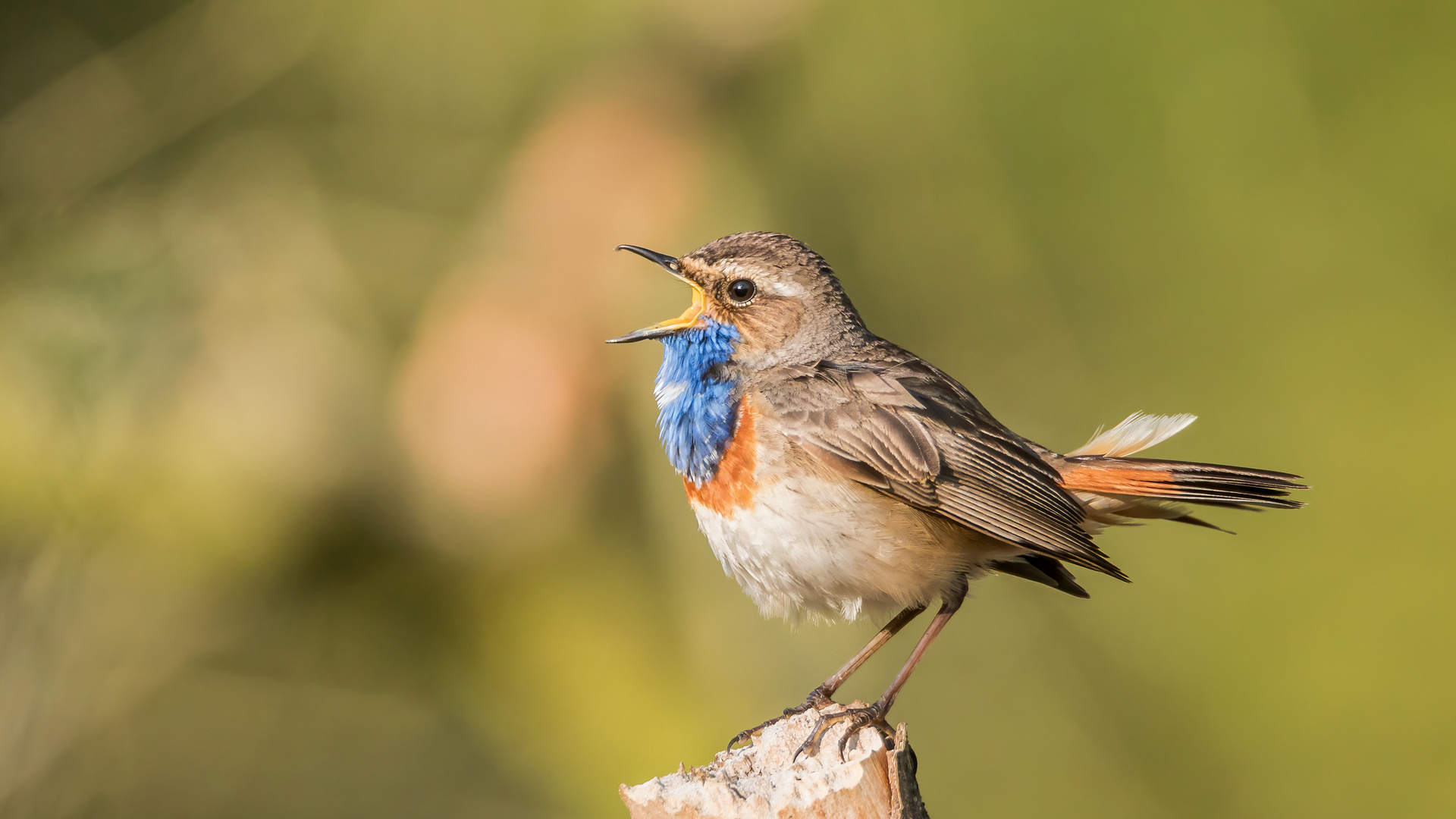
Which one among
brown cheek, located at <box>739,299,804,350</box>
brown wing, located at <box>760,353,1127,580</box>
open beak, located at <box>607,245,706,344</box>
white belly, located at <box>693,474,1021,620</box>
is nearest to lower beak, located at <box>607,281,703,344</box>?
open beak, located at <box>607,245,706,344</box>

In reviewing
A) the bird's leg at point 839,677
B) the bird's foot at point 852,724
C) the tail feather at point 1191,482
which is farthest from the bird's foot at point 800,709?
the tail feather at point 1191,482

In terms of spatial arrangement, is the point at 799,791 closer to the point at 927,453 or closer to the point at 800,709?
the point at 800,709

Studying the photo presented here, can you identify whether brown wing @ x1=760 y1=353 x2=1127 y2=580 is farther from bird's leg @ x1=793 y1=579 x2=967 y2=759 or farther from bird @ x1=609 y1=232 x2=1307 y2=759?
bird's leg @ x1=793 y1=579 x2=967 y2=759

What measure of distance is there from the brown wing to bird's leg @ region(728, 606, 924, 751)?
410 millimetres

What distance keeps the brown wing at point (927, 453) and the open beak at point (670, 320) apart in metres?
0.31

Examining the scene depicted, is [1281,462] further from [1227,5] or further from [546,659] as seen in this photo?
[546,659]

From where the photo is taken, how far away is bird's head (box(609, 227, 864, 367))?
314 cm

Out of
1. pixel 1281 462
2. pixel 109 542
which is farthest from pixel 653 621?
pixel 1281 462

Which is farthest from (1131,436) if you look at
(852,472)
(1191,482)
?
(852,472)

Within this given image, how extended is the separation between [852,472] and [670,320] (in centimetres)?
71

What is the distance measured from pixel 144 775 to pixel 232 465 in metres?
1.59

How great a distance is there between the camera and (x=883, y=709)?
9.14 feet

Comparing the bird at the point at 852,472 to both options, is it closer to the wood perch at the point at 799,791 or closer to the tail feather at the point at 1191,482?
the tail feather at the point at 1191,482

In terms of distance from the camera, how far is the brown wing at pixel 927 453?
2.85 m
